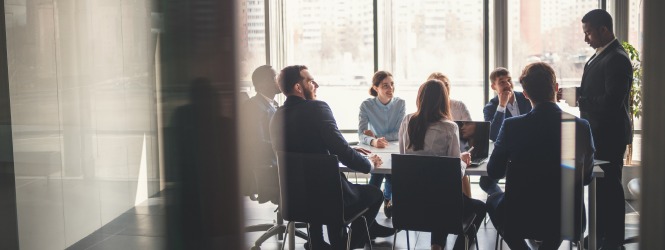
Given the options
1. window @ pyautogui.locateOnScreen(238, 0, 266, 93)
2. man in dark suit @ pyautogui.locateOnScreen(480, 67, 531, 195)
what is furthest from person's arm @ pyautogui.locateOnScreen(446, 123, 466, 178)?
window @ pyautogui.locateOnScreen(238, 0, 266, 93)

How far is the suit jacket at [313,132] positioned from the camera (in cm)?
312

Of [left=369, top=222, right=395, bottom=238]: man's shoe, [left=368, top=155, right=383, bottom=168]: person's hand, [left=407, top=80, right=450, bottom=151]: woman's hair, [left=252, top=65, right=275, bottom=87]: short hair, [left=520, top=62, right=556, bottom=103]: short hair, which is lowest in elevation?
[left=369, top=222, right=395, bottom=238]: man's shoe

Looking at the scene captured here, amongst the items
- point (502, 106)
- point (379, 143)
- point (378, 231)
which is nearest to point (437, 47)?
point (502, 106)

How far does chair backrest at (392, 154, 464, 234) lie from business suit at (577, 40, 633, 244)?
919mm

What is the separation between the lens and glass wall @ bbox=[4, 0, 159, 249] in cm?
295

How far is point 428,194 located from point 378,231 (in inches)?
49.2

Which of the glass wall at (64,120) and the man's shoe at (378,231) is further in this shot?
the man's shoe at (378,231)

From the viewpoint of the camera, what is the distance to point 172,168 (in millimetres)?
816

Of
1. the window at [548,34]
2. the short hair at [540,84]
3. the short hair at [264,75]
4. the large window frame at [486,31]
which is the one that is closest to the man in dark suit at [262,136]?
the short hair at [264,75]

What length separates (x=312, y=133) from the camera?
10.3ft

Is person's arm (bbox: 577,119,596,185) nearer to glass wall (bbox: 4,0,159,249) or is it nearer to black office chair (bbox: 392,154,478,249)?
black office chair (bbox: 392,154,478,249)

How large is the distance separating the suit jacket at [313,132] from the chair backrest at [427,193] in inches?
11.3

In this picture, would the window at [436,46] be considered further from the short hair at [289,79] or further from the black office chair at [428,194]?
the black office chair at [428,194]

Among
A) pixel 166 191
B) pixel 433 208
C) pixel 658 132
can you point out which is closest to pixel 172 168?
pixel 166 191
